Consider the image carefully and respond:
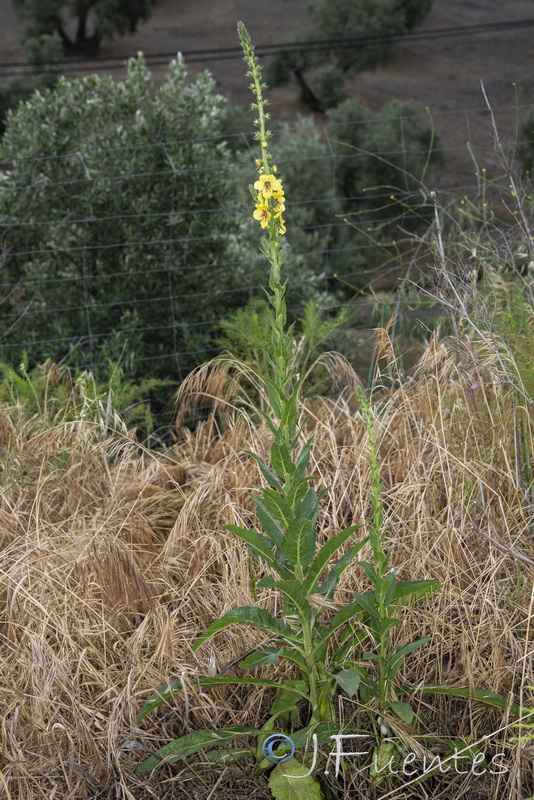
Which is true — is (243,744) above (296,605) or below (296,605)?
below

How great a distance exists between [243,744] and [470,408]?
1.41 meters

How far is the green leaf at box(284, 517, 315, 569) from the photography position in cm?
192

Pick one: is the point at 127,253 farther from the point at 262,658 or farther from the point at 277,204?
the point at 262,658

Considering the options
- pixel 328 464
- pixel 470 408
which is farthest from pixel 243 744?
pixel 470 408

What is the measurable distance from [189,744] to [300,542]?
61cm

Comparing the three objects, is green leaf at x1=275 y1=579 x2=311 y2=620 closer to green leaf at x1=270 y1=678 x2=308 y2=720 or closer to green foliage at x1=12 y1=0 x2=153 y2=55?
green leaf at x1=270 y1=678 x2=308 y2=720

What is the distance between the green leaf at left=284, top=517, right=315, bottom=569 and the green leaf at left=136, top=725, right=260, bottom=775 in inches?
18.8

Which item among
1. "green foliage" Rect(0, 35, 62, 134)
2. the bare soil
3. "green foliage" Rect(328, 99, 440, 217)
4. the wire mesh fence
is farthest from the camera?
the bare soil

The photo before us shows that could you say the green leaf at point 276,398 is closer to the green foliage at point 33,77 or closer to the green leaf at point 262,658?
the green leaf at point 262,658

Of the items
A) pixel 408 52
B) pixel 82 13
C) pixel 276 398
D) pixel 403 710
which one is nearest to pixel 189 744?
pixel 403 710

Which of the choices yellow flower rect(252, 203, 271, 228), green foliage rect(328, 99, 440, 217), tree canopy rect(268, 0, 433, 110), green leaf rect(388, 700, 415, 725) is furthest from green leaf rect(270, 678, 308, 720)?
tree canopy rect(268, 0, 433, 110)

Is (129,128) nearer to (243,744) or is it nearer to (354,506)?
(354,506)

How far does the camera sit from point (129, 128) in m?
5.78

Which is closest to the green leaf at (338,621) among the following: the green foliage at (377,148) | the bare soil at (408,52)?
the green foliage at (377,148)
